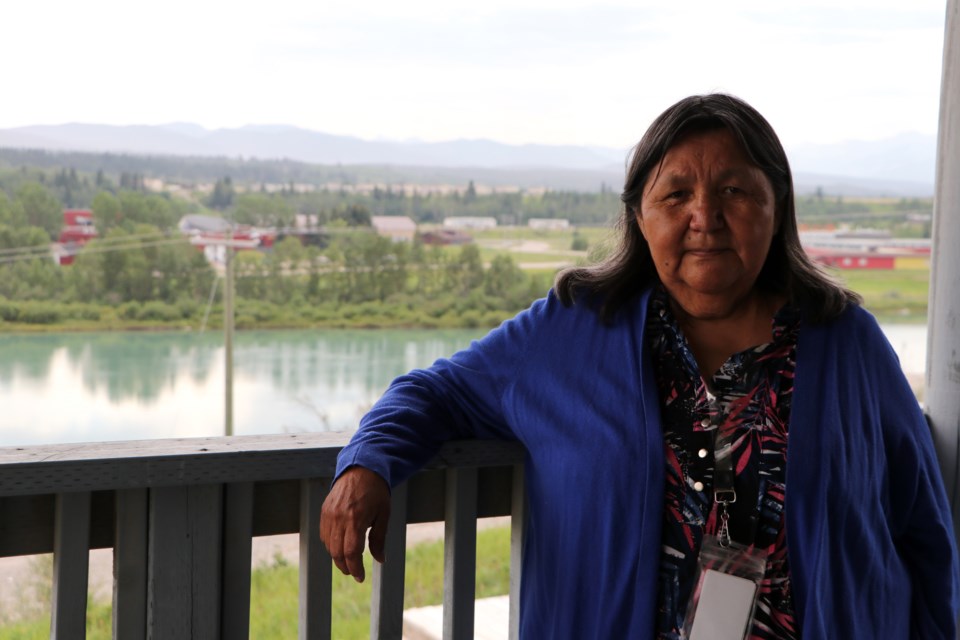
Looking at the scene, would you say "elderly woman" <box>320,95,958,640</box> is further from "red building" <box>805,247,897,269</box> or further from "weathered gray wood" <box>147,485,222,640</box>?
"red building" <box>805,247,897,269</box>

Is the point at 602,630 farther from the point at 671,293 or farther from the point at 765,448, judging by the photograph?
the point at 671,293

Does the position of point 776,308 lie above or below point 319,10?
below

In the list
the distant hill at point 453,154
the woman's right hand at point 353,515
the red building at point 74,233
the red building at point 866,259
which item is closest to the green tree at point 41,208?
the red building at point 74,233

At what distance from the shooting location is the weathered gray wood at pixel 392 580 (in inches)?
53.3

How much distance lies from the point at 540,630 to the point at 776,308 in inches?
21.8

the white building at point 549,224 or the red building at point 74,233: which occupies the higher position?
the white building at point 549,224

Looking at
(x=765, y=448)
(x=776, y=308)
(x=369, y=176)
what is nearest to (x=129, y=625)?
(x=765, y=448)

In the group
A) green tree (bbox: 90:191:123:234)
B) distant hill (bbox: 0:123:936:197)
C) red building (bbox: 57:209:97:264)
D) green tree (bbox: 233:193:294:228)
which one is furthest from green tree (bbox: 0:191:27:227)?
green tree (bbox: 233:193:294:228)

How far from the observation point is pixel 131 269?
1342 inches

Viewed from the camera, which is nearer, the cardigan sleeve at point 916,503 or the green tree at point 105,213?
the cardigan sleeve at point 916,503

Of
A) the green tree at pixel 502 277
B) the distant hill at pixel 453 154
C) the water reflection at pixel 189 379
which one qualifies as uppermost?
the distant hill at pixel 453 154

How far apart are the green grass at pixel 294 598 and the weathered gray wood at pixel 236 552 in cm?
1049

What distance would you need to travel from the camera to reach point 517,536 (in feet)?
4.83

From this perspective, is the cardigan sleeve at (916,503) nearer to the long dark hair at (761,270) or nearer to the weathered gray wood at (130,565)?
the long dark hair at (761,270)
